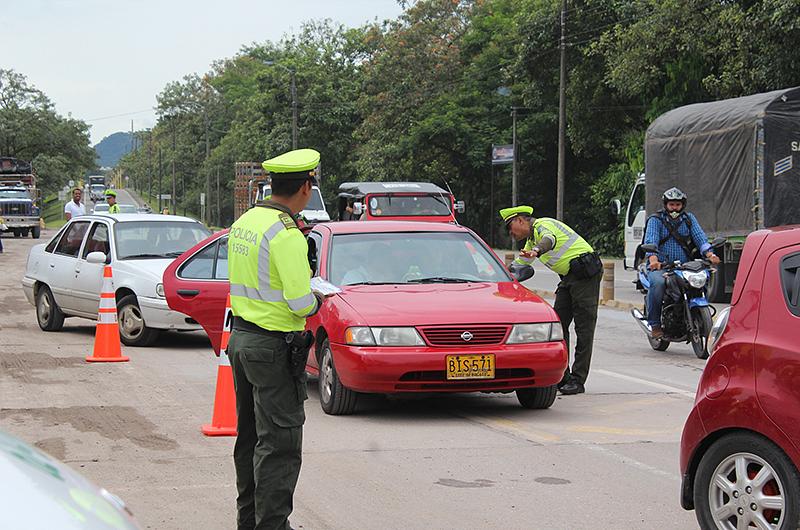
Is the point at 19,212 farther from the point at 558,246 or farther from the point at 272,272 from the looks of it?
the point at 272,272

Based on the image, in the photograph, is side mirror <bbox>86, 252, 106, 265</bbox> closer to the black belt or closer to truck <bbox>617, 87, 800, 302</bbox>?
truck <bbox>617, 87, 800, 302</bbox>

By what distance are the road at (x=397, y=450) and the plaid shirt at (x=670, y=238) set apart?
5.17 ft

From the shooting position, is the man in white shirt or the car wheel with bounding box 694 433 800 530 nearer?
the car wheel with bounding box 694 433 800 530

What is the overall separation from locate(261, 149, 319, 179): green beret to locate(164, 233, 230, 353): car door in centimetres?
475

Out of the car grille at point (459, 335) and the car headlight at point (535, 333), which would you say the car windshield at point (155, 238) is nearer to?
the car grille at point (459, 335)

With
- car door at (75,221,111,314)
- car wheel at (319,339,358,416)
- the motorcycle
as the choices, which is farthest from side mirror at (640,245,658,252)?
car door at (75,221,111,314)

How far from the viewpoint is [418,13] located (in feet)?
184

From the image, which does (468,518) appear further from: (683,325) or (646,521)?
(683,325)

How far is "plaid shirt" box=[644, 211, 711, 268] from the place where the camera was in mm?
13219

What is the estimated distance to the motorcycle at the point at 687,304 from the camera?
13.0m

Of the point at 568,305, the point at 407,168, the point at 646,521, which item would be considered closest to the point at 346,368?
the point at 568,305

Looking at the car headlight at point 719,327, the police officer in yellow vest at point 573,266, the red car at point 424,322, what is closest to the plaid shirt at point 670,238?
the police officer in yellow vest at point 573,266

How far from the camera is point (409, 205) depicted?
1110 inches

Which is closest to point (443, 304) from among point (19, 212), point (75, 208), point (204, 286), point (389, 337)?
point (389, 337)
